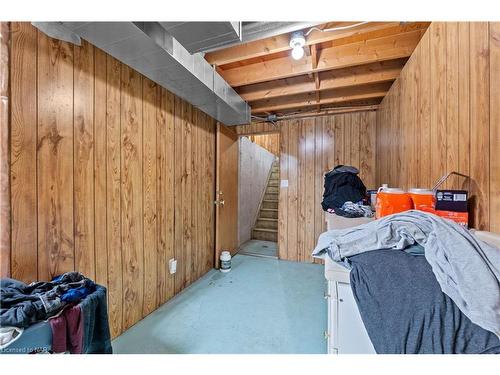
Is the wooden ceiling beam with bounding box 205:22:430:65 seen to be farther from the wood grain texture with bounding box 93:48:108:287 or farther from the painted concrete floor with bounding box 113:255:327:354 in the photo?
the painted concrete floor with bounding box 113:255:327:354

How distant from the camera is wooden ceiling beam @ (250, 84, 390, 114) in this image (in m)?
2.51

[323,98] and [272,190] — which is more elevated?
[323,98]

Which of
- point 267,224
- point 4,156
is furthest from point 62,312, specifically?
point 267,224

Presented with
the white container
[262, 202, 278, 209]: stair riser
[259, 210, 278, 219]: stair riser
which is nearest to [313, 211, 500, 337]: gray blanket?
the white container

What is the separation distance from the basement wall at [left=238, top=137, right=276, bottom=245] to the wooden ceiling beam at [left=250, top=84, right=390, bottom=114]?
918 mm

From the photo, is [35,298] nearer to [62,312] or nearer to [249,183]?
[62,312]

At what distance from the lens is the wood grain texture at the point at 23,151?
1006mm

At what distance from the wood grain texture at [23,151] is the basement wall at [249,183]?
2761 mm

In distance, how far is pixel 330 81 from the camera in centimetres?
232

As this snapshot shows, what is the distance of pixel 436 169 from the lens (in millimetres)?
1277

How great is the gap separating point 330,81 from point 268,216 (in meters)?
3.06

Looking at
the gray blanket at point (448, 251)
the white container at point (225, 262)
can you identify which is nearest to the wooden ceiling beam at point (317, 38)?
the gray blanket at point (448, 251)

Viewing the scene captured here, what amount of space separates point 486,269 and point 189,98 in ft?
7.53

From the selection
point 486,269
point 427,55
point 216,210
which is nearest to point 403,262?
point 486,269
